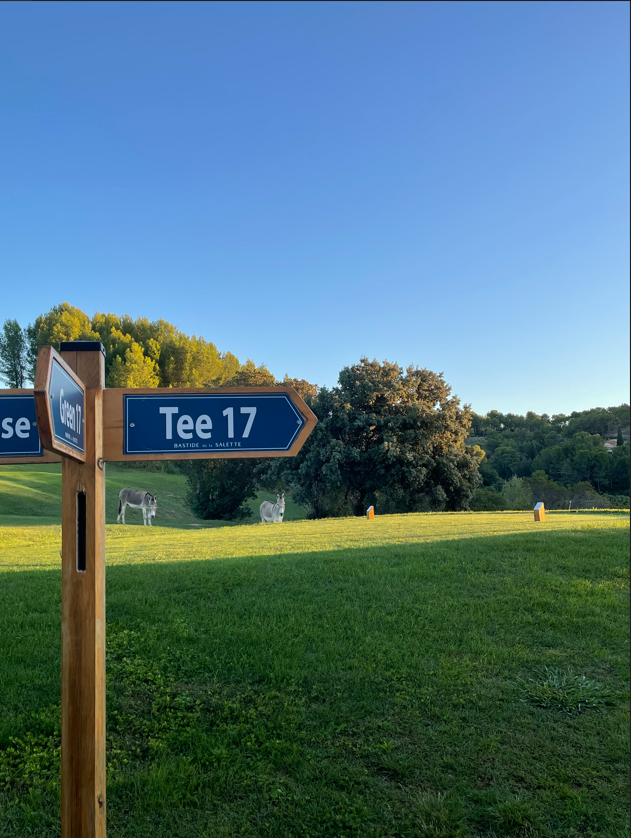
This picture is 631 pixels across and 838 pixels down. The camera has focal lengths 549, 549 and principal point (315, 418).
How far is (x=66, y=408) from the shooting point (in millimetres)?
2035

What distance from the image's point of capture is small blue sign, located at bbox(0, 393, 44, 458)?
250 centimetres

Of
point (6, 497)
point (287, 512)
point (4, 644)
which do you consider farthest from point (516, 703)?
point (287, 512)

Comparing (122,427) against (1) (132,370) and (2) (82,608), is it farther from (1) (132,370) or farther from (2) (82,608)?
(1) (132,370)

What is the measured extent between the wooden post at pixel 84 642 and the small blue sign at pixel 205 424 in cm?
21

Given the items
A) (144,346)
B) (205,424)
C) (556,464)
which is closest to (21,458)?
(205,424)

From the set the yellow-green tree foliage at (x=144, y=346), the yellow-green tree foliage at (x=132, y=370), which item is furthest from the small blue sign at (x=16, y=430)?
the yellow-green tree foliage at (x=144, y=346)

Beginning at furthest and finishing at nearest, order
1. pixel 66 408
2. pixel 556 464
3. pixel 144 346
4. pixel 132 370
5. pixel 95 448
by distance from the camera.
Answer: pixel 144 346
pixel 132 370
pixel 556 464
pixel 95 448
pixel 66 408

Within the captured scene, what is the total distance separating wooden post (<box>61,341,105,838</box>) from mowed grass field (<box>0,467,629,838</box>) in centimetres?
115

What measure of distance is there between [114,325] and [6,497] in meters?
34.5

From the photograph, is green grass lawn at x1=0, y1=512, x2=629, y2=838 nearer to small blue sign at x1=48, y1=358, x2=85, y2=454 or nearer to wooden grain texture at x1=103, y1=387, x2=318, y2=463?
wooden grain texture at x1=103, y1=387, x2=318, y2=463

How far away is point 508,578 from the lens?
23.0 feet

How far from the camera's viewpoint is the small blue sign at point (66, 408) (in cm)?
187

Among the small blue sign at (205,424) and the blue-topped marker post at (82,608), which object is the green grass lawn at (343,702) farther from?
the small blue sign at (205,424)

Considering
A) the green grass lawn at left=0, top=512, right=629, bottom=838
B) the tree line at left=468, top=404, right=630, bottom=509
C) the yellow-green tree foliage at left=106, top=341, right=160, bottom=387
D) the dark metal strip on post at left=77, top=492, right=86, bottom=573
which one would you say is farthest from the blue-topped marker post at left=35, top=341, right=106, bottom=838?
the yellow-green tree foliage at left=106, top=341, right=160, bottom=387
